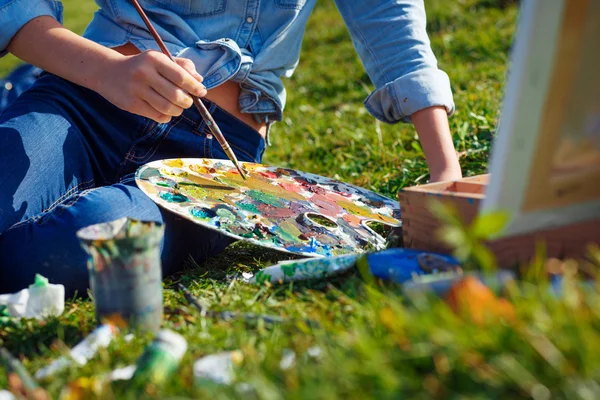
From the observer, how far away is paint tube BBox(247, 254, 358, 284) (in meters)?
1.47

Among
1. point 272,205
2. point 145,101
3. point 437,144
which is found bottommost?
point 272,205

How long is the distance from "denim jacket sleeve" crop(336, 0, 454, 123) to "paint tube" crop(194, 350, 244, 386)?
106 cm

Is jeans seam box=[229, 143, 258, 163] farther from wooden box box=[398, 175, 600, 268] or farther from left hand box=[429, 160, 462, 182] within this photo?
wooden box box=[398, 175, 600, 268]

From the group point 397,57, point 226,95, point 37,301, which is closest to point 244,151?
point 226,95

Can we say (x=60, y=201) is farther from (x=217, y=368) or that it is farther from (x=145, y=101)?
(x=217, y=368)

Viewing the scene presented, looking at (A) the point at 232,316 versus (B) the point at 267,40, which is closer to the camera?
(A) the point at 232,316

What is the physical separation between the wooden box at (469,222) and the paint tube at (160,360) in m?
0.58

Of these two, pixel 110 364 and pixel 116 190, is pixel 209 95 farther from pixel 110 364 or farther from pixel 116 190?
pixel 110 364

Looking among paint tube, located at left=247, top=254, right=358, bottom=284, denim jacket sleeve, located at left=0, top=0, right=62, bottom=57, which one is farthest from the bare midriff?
paint tube, located at left=247, top=254, right=358, bottom=284

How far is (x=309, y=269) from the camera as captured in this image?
1.48m

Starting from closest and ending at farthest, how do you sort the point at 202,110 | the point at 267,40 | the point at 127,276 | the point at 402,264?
1. the point at 127,276
2. the point at 402,264
3. the point at 202,110
4. the point at 267,40

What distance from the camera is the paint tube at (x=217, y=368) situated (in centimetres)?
100

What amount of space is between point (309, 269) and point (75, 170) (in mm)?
759

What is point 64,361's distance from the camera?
3.75ft
